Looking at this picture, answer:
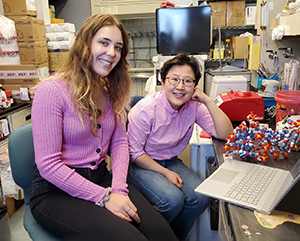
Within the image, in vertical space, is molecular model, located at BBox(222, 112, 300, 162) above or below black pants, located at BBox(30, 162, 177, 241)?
above

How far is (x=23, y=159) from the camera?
1148mm

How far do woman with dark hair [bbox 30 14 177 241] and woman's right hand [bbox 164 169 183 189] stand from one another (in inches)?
10.0

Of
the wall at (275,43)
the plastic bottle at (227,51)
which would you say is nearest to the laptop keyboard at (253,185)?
the wall at (275,43)

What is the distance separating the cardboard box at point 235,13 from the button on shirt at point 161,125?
281cm

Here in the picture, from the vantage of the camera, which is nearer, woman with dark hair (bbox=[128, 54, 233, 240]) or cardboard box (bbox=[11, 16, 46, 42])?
woman with dark hair (bbox=[128, 54, 233, 240])

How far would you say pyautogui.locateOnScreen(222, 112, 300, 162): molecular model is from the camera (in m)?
1.07

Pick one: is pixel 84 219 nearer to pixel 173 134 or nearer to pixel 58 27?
pixel 173 134

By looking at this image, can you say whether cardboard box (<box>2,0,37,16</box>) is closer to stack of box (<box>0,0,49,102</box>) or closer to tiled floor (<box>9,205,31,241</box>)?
stack of box (<box>0,0,49,102</box>)

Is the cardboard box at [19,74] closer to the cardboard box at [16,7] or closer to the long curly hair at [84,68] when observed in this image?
the cardboard box at [16,7]

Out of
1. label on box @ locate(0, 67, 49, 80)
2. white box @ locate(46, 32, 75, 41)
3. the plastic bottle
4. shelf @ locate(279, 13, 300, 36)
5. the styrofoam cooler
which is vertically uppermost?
white box @ locate(46, 32, 75, 41)

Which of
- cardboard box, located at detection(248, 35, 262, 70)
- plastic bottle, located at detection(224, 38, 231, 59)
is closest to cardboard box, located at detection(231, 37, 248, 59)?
plastic bottle, located at detection(224, 38, 231, 59)

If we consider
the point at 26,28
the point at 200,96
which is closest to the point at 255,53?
the point at 200,96

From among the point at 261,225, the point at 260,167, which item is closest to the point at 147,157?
the point at 260,167

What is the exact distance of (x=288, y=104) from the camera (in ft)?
4.67
